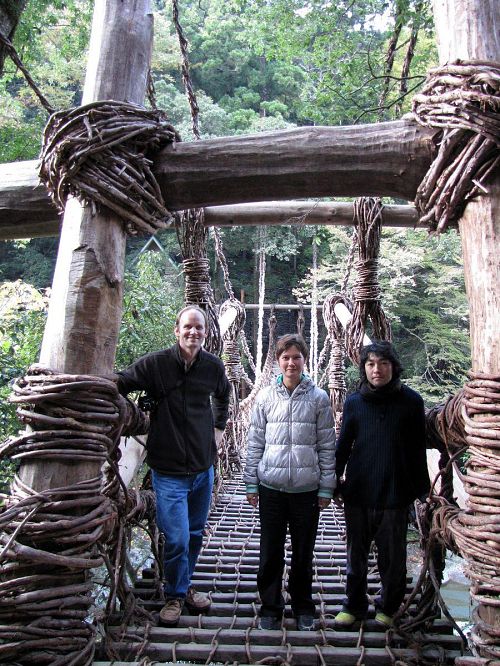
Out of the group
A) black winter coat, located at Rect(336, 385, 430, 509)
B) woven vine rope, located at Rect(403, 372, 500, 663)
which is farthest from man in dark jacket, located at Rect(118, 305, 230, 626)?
woven vine rope, located at Rect(403, 372, 500, 663)

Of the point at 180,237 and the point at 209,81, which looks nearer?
the point at 180,237

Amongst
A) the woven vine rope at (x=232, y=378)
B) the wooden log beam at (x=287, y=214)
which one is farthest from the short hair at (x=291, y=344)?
the woven vine rope at (x=232, y=378)

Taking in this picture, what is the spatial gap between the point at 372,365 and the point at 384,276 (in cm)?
756

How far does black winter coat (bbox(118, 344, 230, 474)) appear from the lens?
1.50 m

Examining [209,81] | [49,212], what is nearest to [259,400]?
[49,212]

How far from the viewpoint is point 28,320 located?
12.1 ft

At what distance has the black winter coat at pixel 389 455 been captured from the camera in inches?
57.4

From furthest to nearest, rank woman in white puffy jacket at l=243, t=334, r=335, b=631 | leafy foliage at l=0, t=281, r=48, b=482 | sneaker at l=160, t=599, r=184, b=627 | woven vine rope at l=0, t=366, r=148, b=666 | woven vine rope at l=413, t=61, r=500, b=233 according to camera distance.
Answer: leafy foliage at l=0, t=281, r=48, b=482, woman in white puffy jacket at l=243, t=334, r=335, b=631, sneaker at l=160, t=599, r=184, b=627, woven vine rope at l=413, t=61, r=500, b=233, woven vine rope at l=0, t=366, r=148, b=666

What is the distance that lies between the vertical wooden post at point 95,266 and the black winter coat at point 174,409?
267 millimetres

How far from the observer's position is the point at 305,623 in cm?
144

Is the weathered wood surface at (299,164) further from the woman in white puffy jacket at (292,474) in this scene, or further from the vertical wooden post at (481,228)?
the woman in white puffy jacket at (292,474)

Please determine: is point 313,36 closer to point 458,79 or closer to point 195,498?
point 458,79

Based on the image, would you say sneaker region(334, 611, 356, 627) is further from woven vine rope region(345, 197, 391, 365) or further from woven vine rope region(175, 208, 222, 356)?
woven vine rope region(175, 208, 222, 356)

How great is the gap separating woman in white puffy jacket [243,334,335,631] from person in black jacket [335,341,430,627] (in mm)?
85
